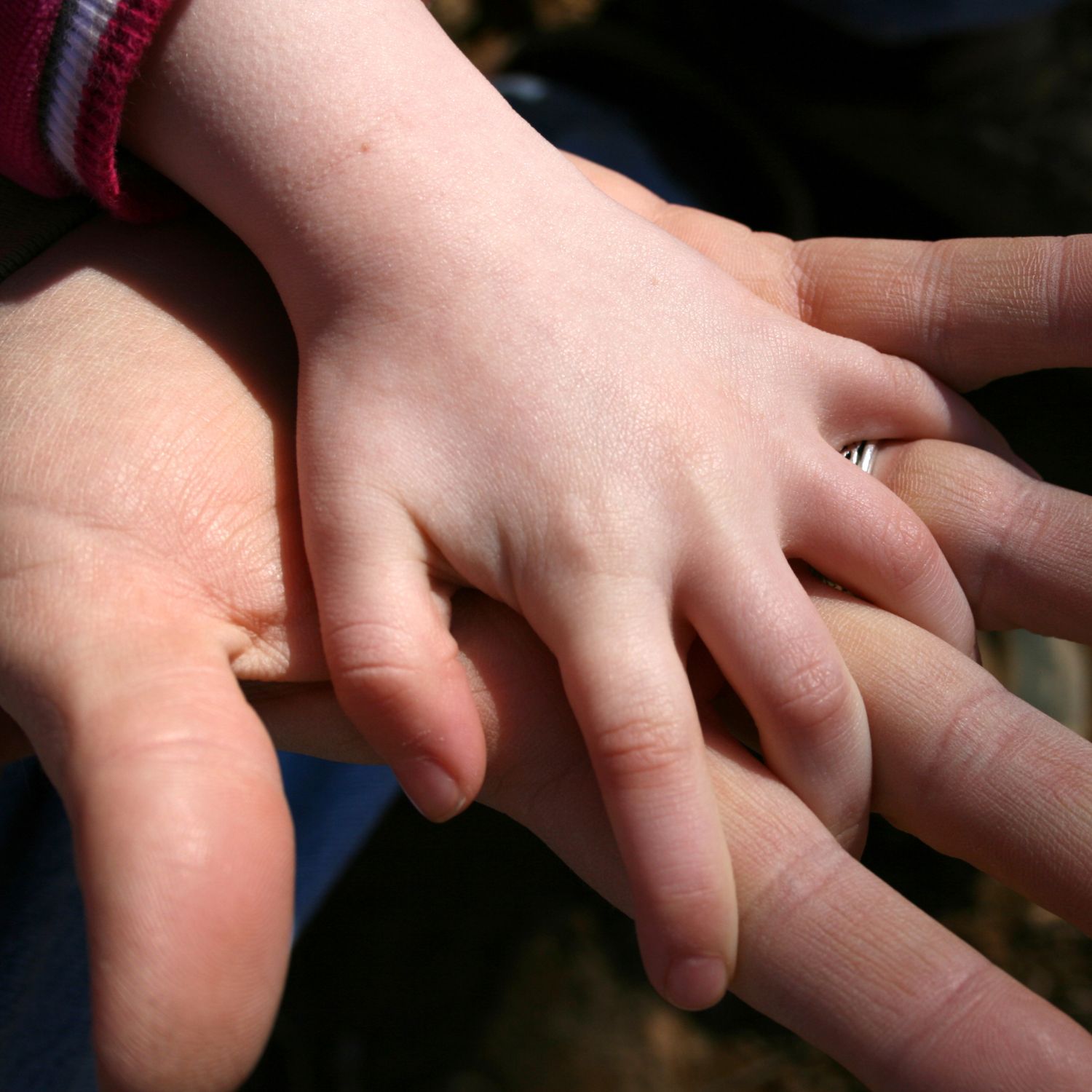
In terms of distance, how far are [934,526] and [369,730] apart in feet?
1.75

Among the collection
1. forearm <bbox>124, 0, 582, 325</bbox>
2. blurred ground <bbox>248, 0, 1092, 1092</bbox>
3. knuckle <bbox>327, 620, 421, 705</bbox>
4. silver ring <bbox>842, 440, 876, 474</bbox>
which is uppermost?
forearm <bbox>124, 0, 582, 325</bbox>

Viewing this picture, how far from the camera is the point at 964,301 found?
93 cm

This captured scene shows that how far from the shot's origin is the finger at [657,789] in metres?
0.70

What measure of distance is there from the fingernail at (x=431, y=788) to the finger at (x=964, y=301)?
573mm

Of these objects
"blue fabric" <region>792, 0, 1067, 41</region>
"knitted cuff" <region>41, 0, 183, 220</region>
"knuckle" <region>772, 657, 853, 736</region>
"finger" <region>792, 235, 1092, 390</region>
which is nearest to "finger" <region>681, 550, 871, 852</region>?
"knuckle" <region>772, 657, 853, 736</region>

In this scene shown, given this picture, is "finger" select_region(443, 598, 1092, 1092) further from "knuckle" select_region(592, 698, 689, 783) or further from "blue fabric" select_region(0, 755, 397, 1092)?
"blue fabric" select_region(0, 755, 397, 1092)

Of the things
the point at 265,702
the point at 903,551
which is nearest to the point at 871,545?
the point at 903,551

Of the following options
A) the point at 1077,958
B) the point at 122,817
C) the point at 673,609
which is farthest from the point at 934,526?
the point at 1077,958

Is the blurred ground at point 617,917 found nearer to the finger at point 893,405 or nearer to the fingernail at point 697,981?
the finger at point 893,405

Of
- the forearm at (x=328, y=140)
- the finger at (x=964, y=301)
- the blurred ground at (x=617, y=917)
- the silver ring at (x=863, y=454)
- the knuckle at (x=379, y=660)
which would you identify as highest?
the forearm at (x=328, y=140)

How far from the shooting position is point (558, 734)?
807mm

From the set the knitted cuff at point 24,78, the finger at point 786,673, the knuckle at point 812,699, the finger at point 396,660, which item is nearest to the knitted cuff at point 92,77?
the knitted cuff at point 24,78

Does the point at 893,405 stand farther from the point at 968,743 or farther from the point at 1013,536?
the point at 968,743

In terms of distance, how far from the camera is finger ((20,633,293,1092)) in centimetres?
59
